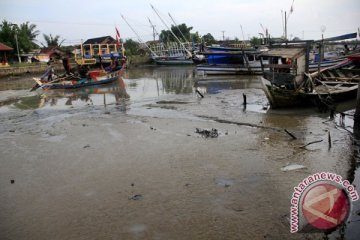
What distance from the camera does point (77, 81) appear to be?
21.1 m

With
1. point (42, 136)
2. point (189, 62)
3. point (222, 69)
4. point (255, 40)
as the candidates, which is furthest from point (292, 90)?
point (255, 40)

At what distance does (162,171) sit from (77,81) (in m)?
16.1

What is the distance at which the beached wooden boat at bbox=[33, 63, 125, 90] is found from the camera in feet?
66.3

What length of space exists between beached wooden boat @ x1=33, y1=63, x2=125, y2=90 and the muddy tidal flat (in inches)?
310

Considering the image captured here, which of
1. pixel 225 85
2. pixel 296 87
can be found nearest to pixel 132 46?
pixel 225 85

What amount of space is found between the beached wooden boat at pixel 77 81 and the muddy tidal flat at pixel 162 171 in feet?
25.8

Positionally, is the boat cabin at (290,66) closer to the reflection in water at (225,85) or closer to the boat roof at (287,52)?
the boat roof at (287,52)

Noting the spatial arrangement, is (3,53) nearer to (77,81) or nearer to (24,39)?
(24,39)

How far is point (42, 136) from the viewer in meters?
9.85

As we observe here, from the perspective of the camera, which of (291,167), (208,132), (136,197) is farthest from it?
(208,132)

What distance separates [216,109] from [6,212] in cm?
887

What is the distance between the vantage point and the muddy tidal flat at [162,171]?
465cm

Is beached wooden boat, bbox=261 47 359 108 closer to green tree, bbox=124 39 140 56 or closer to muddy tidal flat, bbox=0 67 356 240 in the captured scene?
muddy tidal flat, bbox=0 67 356 240

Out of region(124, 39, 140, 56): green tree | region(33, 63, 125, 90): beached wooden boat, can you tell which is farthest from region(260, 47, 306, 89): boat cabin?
region(124, 39, 140, 56): green tree
